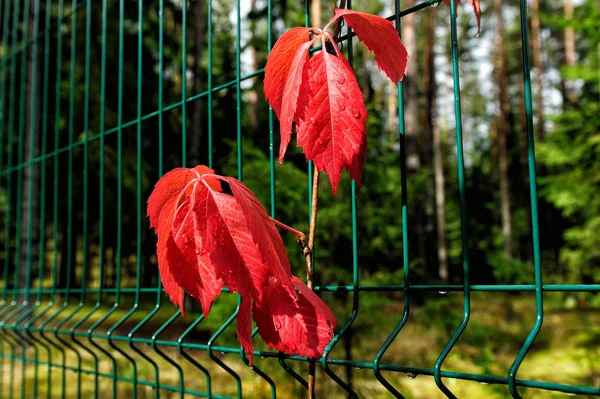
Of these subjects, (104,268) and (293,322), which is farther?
(104,268)

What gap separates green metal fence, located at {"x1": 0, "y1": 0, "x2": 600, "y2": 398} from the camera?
1.21m

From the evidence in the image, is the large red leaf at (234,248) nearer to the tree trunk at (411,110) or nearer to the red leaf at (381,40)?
the red leaf at (381,40)

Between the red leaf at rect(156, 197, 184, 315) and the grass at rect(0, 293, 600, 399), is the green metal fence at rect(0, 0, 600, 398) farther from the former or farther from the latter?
the red leaf at rect(156, 197, 184, 315)

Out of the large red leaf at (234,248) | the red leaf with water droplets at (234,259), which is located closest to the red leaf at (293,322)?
the red leaf with water droplets at (234,259)

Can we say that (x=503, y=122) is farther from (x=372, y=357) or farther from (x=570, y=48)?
(x=372, y=357)

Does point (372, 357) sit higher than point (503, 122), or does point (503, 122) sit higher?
point (503, 122)

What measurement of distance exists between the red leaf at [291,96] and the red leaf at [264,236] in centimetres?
11

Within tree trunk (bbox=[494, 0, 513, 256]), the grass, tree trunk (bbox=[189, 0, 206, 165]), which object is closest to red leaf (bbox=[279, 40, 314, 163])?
the grass

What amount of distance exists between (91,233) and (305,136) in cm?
1308

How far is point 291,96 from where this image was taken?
112cm

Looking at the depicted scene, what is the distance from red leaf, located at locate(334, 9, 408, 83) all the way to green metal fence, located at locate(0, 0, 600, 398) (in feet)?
0.31

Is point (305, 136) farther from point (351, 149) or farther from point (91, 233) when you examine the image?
point (91, 233)

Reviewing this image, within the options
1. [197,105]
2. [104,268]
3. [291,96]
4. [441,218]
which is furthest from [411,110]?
[291,96]

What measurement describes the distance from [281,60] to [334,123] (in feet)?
0.70
